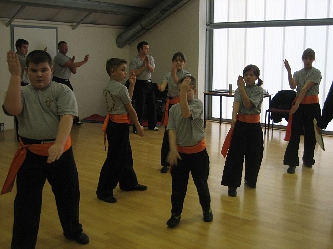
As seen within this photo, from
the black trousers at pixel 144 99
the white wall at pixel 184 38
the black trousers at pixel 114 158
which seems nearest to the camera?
the black trousers at pixel 114 158

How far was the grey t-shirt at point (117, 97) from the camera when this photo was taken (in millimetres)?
3789

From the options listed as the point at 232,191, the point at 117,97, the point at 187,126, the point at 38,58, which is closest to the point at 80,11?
the point at 117,97

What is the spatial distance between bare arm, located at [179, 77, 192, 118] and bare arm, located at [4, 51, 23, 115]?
1.12 meters

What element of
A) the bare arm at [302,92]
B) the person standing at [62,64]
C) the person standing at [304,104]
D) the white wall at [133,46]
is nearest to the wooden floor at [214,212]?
the person standing at [304,104]

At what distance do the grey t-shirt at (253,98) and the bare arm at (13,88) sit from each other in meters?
2.15

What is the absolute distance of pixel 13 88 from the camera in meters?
2.46

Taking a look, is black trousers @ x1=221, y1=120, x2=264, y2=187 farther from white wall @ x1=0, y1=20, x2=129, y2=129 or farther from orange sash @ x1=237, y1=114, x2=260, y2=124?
white wall @ x1=0, y1=20, x2=129, y2=129

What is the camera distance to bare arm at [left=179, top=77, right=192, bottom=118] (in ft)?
A: 10.1

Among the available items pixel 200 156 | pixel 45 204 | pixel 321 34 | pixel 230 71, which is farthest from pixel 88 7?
pixel 200 156

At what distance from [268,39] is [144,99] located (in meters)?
2.56

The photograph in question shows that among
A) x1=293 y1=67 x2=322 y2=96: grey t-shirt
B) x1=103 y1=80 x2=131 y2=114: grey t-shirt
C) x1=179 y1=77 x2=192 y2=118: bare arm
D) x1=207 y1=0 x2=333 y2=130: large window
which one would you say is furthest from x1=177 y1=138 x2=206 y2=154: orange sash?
x1=207 y1=0 x2=333 y2=130: large window

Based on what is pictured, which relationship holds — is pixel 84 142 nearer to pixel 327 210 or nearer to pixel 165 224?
pixel 165 224

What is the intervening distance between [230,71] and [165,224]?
5.62m

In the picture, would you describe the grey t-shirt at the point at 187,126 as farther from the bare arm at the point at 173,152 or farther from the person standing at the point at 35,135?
the person standing at the point at 35,135
